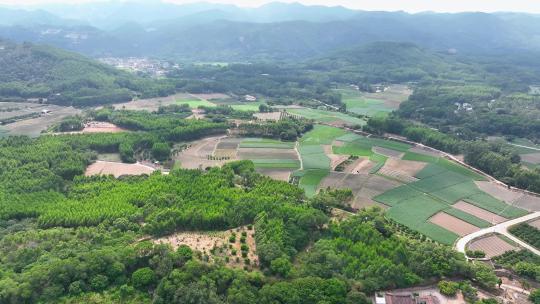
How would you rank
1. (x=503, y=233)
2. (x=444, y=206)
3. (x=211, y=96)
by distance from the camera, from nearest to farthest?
(x=503, y=233) < (x=444, y=206) < (x=211, y=96)

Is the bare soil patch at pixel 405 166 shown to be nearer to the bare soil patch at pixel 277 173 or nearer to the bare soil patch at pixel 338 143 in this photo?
the bare soil patch at pixel 338 143

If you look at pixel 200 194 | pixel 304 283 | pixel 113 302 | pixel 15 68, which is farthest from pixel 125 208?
pixel 15 68

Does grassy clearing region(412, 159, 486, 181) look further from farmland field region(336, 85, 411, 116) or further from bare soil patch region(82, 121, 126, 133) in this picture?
bare soil patch region(82, 121, 126, 133)

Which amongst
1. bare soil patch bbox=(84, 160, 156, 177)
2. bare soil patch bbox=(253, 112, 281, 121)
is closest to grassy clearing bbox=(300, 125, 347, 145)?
bare soil patch bbox=(253, 112, 281, 121)

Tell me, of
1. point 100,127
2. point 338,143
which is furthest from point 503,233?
point 100,127

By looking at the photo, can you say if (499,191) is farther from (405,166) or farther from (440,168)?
(405,166)

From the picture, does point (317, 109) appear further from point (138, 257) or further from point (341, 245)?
point (138, 257)

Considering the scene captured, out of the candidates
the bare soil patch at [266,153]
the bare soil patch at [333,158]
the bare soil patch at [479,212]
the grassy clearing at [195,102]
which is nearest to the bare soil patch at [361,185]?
the bare soil patch at [333,158]
